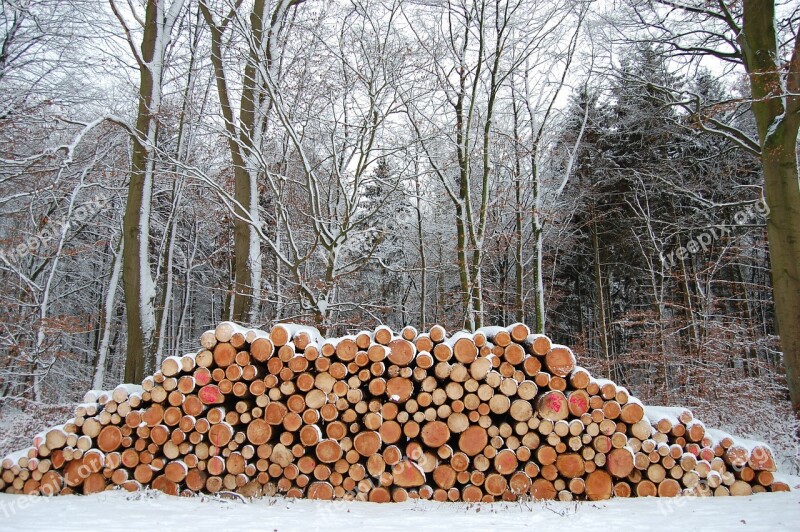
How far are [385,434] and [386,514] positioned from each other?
28.3 inches

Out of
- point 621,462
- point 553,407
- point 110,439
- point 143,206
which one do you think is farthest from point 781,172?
point 143,206

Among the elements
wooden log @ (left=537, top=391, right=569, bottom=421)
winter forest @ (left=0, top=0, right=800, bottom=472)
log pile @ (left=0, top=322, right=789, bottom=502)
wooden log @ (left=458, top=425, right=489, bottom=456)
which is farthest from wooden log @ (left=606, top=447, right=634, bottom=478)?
winter forest @ (left=0, top=0, right=800, bottom=472)

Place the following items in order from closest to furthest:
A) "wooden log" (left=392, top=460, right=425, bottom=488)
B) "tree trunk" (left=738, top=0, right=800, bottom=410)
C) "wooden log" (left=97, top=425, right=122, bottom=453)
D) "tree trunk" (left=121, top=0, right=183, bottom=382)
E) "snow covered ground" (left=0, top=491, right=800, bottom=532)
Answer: "snow covered ground" (left=0, top=491, right=800, bottom=532) → "wooden log" (left=392, top=460, right=425, bottom=488) → "wooden log" (left=97, top=425, right=122, bottom=453) → "tree trunk" (left=738, top=0, right=800, bottom=410) → "tree trunk" (left=121, top=0, right=183, bottom=382)

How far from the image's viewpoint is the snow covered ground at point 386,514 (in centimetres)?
378

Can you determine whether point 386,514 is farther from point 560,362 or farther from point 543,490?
point 560,362

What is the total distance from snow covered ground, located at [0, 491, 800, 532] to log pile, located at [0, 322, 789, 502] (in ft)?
0.67

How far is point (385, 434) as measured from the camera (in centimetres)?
479

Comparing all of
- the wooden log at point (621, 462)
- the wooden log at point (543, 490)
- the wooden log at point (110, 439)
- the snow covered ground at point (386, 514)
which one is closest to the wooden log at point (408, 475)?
the snow covered ground at point (386, 514)

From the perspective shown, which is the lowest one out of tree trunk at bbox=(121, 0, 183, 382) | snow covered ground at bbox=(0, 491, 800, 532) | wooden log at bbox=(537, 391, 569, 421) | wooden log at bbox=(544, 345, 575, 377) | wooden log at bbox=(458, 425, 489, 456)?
snow covered ground at bbox=(0, 491, 800, 532)

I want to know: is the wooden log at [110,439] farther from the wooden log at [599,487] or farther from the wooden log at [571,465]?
the wooden log at [599,487]

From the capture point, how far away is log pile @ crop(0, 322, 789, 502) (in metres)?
4.76

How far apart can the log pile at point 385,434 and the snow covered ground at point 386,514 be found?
20 cm

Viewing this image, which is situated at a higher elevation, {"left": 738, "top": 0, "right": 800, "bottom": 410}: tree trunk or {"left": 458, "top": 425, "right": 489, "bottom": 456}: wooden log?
{"left": 738, "top": 0, "right": 800, "bottom": 410}: tree trunk

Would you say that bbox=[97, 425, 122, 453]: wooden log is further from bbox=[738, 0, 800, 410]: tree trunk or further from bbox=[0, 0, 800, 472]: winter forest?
bbox=[738, 0, 800, 410]: tree trunk
